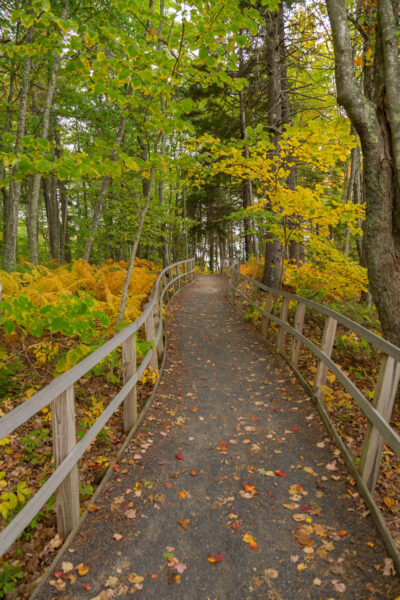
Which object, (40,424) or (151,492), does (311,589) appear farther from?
(40,424)

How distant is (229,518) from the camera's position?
9.73 ft

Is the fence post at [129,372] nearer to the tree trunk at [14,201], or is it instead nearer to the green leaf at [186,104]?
the green leaf at [186,104]

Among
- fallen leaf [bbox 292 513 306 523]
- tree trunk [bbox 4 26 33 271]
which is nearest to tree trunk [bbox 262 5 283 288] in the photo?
tree trunk [bbox 4 26 33 271]

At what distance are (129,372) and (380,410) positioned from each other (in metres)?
2.70

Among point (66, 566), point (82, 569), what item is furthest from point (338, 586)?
point (66, 566)

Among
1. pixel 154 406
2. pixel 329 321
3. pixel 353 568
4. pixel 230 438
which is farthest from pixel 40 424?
pixel 329 321

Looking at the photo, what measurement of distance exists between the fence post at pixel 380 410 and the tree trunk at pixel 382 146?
5.67ft

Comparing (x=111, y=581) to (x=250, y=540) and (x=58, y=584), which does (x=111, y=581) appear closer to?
(x=58, y=584)

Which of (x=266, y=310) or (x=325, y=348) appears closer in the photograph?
(x=325, y=348)

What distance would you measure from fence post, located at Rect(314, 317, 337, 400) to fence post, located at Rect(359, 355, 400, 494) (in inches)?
56.6

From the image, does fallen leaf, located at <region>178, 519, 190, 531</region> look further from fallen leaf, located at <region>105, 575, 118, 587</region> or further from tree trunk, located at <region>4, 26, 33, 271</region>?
tree trunk, located at <region>4, 26, 33, 271</region>

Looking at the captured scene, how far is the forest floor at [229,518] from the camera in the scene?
93.3 inches

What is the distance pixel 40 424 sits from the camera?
4.21m

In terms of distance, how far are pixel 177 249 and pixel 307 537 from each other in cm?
2021
